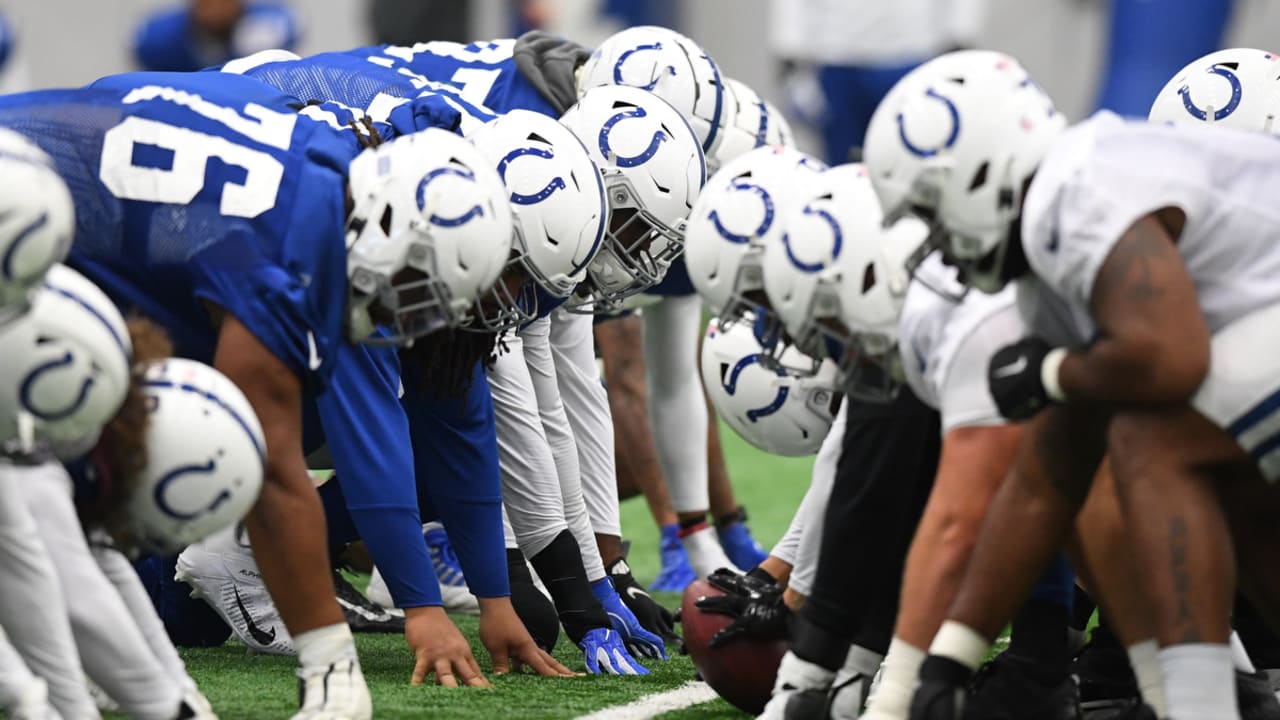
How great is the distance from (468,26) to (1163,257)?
14.7 m

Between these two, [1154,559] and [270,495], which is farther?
[270,495]

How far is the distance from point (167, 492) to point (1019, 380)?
154 cm

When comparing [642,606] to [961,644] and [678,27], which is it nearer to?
[961,644]

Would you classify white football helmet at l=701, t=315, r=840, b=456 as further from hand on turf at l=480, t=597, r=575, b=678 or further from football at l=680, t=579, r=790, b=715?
hand on turf at l=480, t=597, r=575, b=678

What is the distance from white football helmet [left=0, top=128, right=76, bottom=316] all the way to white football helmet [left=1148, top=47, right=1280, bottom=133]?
10.4 feet

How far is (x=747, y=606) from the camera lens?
181 inches

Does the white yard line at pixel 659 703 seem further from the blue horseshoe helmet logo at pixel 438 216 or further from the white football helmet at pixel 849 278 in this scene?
the blue horseshoe helmet logo at pixel 438 216

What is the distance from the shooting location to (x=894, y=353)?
162 inches

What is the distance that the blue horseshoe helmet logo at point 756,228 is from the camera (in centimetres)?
434

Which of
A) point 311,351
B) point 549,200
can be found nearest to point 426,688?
point 311,351

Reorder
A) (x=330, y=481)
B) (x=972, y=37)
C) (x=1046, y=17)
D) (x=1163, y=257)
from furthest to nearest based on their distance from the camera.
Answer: (x=1046, y=17) → (x=972, y=37) → (x=330, y=481) → (x=1163, y=257)

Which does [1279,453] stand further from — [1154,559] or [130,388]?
[130,388]

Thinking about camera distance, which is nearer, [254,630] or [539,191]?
[539,191]

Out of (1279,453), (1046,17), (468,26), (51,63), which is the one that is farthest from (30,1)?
(1279,453)
